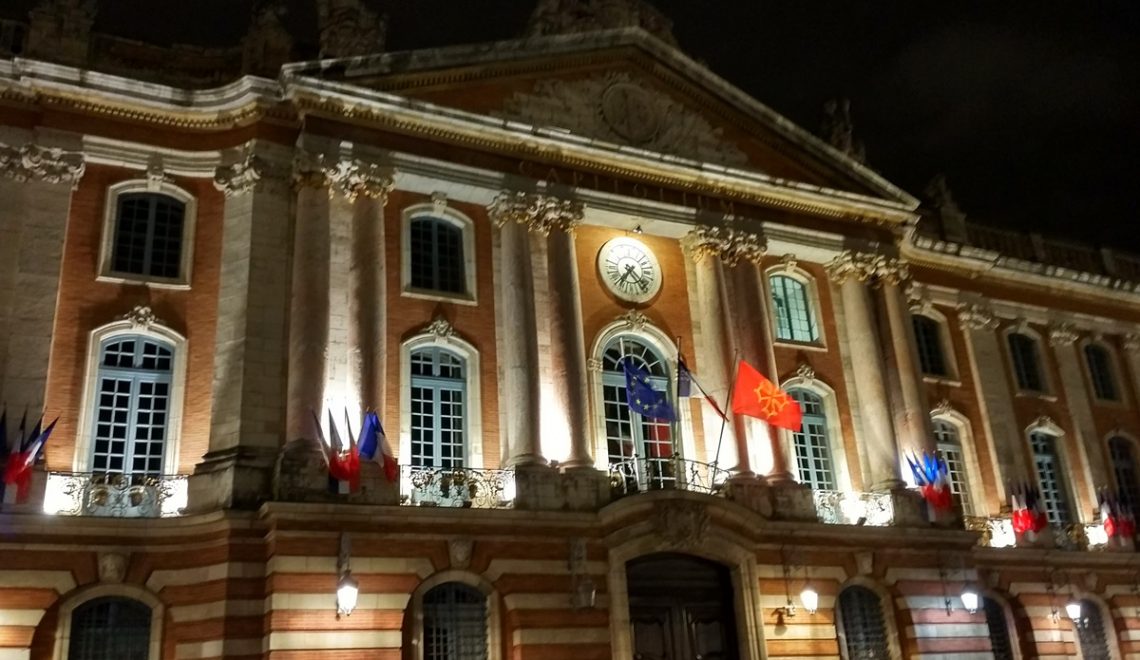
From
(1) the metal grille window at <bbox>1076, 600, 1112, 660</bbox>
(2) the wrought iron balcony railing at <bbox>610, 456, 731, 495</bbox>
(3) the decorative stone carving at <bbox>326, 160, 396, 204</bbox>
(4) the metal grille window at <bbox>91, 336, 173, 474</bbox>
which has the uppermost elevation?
(3) the decorative stone carving at <bbox>326, 160, 396, 204</bbox>

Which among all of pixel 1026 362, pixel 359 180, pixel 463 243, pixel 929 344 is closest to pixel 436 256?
pixel 463 243

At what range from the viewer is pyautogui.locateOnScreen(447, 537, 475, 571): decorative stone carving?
58.4ft

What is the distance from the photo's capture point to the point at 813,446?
2356cm

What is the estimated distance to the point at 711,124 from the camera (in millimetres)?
24859

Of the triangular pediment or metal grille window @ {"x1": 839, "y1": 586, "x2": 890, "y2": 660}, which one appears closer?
metal grille window @ {"x1": 839, "y1": 586, "x2": 890, "y2": 660}

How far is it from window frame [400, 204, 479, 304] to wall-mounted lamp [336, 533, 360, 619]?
5.48m

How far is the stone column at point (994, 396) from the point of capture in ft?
87.7

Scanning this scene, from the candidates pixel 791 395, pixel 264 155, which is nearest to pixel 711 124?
pixel 791 395

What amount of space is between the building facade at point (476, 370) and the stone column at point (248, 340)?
7cm

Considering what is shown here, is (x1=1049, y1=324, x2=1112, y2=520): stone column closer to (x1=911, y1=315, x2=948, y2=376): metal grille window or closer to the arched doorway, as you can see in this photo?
(x1=911, y1=315, x2=948, y2=376): metal grille window

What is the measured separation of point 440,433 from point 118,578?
5993 mm

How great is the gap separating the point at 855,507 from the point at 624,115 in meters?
10.0

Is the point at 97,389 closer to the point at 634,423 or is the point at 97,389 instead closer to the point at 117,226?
the point at 117,226

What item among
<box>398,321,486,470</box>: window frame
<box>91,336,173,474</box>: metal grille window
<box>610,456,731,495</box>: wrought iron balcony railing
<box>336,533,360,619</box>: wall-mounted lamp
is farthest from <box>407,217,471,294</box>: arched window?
<box>336,533,360,619</box>: wall-mounted lamp
